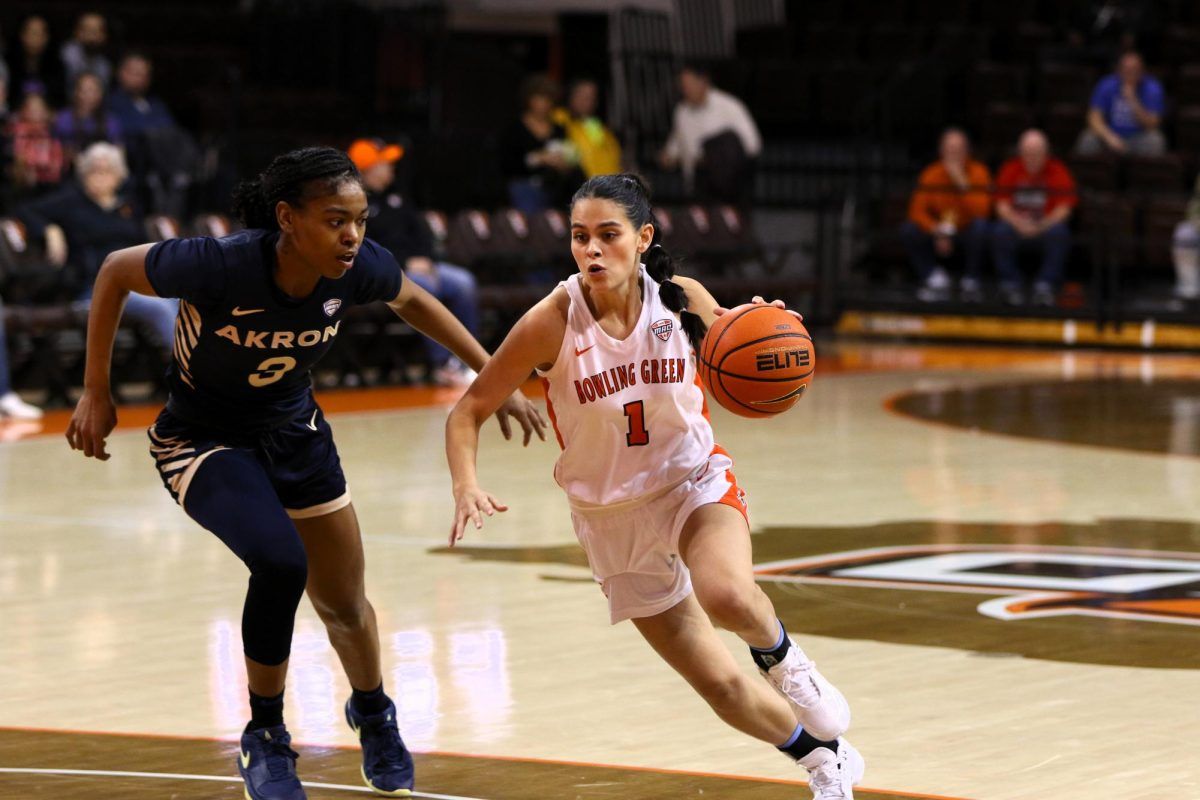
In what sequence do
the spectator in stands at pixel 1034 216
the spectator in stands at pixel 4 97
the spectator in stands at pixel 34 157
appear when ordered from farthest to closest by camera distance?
the spectator in stands at pixel 1034 216
the spectator in stands at pixel 4 97
the spectator in stands at pixel 34 157

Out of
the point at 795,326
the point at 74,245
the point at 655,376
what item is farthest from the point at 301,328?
the point at 74,245

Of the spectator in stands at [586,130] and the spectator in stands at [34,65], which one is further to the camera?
the spectator in stands at [586,130]

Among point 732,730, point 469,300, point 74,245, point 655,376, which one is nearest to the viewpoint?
point 655,376

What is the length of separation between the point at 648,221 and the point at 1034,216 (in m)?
13.9

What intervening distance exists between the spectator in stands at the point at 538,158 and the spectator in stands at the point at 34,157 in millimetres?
3743

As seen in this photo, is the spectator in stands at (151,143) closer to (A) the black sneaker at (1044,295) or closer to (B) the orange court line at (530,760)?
(A) the black sneaker at (1044,295)

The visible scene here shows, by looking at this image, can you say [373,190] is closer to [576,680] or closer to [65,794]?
[576,680]

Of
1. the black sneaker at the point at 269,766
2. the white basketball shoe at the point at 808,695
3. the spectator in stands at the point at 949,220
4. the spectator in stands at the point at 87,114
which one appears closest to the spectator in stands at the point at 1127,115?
the spectator in stands at the point at 949,220

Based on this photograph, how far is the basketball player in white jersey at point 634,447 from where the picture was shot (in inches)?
187

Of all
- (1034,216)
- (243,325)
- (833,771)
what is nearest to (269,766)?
(243,325)

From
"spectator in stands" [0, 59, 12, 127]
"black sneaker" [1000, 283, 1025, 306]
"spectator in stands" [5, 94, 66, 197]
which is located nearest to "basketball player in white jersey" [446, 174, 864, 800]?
"spectator in stands" [5, 94, 66, 197]

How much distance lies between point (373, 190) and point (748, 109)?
8753 millimetres

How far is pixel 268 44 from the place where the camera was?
20.1 meters

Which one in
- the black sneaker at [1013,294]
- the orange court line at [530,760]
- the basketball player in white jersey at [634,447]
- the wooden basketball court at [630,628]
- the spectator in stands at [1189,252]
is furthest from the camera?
the black sneaker at [1013,294]
